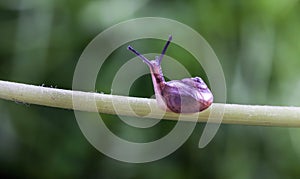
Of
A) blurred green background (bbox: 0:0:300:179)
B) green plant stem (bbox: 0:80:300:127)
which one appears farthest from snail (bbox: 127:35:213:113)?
blurred green background (bbox: 0:0:300:179)

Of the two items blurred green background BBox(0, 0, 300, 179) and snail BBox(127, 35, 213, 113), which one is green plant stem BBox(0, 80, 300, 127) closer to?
snail BBox(127, 35, 213, 113)

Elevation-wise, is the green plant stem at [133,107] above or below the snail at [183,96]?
below

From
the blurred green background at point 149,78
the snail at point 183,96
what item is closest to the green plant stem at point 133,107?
the snail at point 183,96

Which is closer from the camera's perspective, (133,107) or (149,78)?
(133,107)

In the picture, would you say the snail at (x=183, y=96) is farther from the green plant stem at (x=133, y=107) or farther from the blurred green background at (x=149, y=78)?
the blurred green background at (x=149, y=78)

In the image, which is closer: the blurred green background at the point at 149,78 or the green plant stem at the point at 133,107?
the green plant stem at the point at 133,107

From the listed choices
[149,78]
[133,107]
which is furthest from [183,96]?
[149,78]

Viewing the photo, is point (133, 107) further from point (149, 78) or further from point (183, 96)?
point (149, 78)

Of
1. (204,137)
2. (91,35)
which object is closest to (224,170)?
(204,137)
